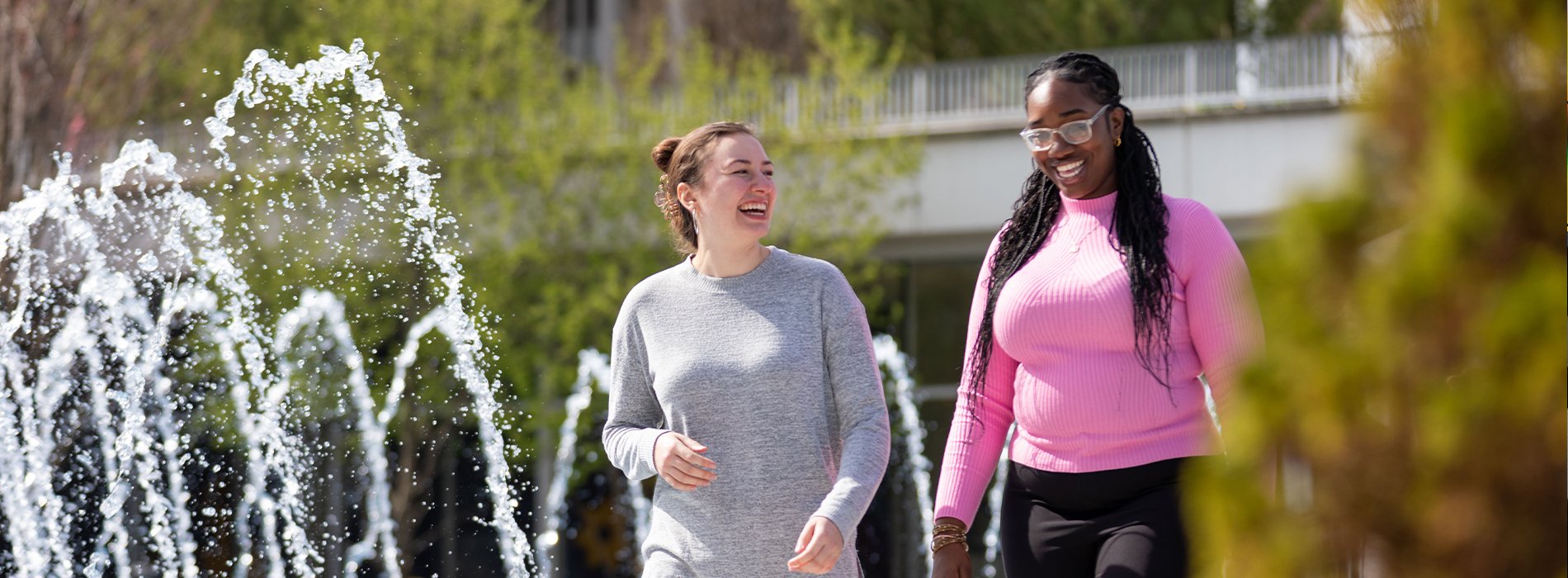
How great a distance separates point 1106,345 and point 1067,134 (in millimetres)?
418

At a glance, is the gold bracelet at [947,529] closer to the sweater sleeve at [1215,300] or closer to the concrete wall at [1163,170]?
the sweater sleeve at [1215,300]

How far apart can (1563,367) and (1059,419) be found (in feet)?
6.53

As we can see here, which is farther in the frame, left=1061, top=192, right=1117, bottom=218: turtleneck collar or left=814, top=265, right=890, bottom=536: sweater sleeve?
left=1061, top=192, right=1117, bottom=218: turtleneck collar

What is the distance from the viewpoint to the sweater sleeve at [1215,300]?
10.7ft

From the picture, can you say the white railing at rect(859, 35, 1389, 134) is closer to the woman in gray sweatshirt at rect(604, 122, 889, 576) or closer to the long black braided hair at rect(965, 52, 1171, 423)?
the long black braided hair at rect(965, 52, 1171, 423)

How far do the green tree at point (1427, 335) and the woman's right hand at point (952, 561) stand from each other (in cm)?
199

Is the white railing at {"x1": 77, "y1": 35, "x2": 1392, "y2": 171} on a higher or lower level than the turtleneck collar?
higher

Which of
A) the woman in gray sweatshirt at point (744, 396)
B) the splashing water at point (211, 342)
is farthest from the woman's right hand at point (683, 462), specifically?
the splashing water at point (211, 342)

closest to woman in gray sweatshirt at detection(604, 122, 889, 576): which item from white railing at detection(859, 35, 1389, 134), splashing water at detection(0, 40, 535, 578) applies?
splashing water at detection(0, 40, 535, 578)

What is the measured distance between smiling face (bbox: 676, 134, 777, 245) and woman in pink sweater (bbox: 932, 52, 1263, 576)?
1.57ft

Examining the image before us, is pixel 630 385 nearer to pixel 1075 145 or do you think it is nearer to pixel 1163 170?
pixel 1075 145

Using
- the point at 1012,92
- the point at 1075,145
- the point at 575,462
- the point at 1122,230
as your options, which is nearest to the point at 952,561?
the point at 1122,230

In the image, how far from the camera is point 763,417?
3516 millimetres

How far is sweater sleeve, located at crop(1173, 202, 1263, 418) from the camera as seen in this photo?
10.7 ft
